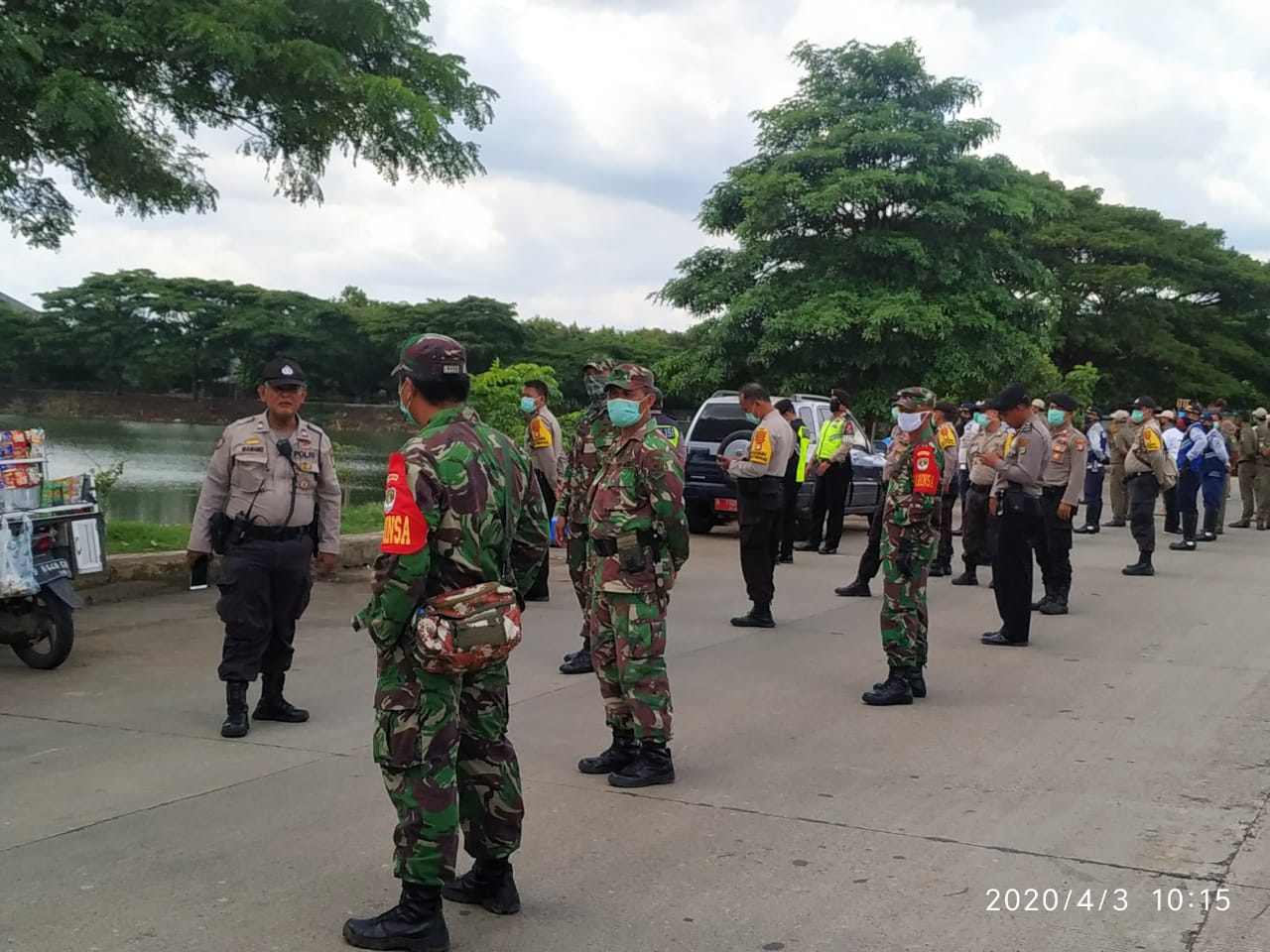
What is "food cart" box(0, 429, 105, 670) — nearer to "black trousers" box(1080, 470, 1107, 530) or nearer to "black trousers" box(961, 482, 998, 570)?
"black trousers" box(961, 482, 998, 570)

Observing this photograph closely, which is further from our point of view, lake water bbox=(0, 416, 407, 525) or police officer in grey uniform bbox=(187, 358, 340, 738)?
lake water bbox=(0, 416, 407, 525)

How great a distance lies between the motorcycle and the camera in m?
7.77

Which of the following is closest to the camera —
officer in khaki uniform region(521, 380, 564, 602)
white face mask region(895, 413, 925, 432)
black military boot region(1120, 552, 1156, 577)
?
white face mask region(895, 413, 925, 432)

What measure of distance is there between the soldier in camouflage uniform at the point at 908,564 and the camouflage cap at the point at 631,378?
6.90 ft

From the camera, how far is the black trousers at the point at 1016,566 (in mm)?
9188

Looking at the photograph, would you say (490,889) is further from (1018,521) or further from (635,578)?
(1018,521)

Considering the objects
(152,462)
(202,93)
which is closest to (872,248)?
(152,462)

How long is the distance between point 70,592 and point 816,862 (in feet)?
17.3

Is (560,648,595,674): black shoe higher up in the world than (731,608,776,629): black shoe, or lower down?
lower down

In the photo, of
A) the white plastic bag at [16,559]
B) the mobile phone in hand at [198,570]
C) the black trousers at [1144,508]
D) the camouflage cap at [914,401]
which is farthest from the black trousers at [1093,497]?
→ the white plastic bag at [16,559]

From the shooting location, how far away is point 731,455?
16.1 m

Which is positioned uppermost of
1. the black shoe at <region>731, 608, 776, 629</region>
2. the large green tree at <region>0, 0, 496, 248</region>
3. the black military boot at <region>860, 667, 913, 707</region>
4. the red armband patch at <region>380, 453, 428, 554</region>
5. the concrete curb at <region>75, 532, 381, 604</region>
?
the large green tree at <region>0, 0, 496, 248</region>

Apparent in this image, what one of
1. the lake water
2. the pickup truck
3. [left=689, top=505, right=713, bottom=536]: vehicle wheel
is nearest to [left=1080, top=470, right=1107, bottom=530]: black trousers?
the pickup truck

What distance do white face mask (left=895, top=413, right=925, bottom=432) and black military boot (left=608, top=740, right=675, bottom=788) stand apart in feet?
9.31
